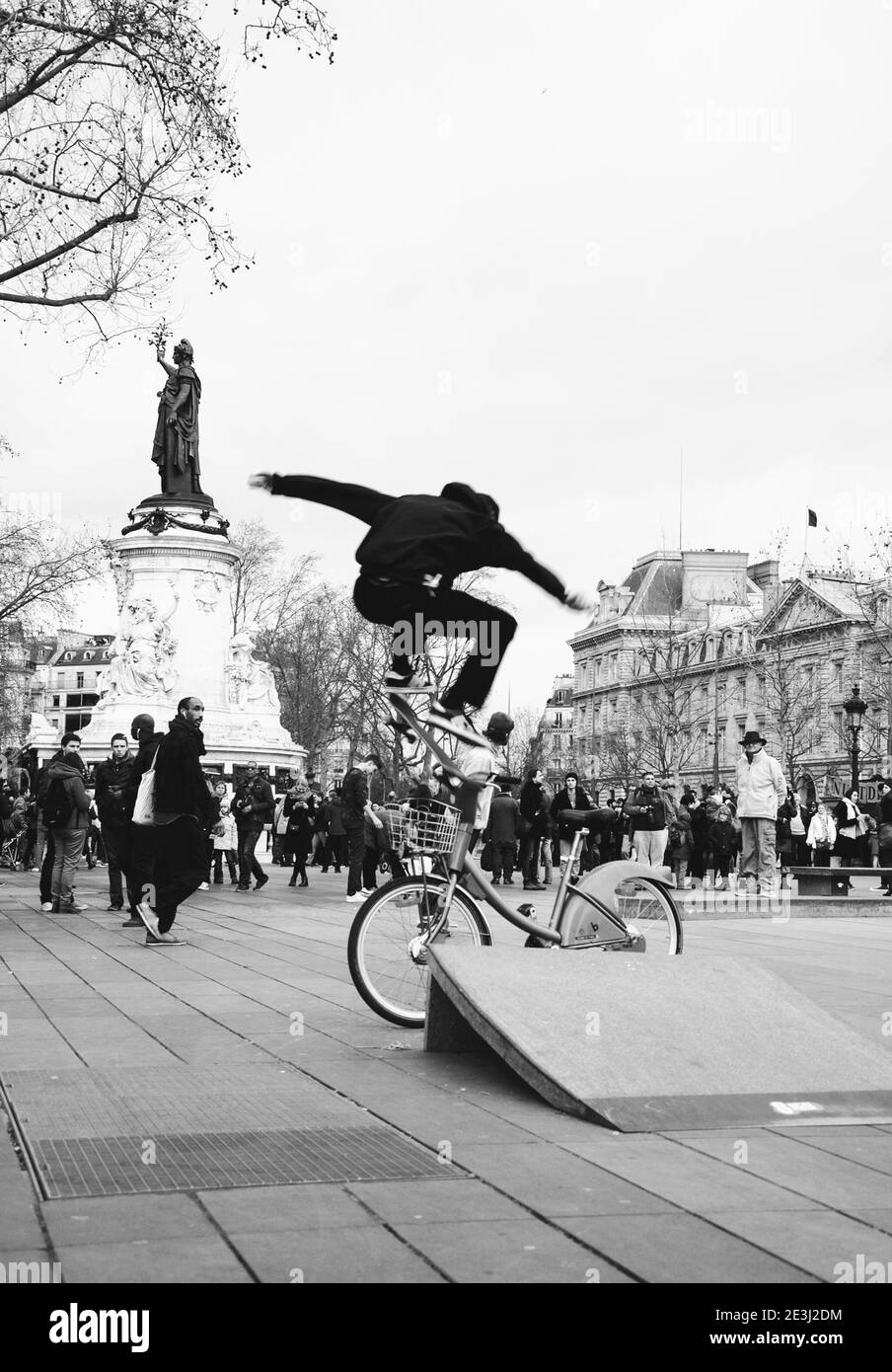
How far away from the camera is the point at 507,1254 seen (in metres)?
3.81

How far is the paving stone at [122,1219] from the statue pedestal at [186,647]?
35655mm

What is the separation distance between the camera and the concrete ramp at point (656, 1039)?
5664mm

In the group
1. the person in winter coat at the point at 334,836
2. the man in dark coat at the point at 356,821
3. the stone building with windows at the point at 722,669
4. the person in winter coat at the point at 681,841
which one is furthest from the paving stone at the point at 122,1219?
the stone building with windows at the point at 722,669

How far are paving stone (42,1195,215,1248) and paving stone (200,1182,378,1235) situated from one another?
0.23 ft

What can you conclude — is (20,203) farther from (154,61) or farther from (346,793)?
(346,793)

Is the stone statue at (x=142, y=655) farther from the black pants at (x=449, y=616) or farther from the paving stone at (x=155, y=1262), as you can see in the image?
the paving stone at (x=155, y=1262)

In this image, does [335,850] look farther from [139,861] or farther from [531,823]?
[139,861]

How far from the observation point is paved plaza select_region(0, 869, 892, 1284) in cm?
378

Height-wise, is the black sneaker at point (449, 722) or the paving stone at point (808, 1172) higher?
the black sneaker at point (449, 722)

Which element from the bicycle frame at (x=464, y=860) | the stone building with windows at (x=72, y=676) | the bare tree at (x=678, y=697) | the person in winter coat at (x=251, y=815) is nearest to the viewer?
the bicycle frame at (x=464, y=860)

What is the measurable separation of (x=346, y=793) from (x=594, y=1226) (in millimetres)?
15497

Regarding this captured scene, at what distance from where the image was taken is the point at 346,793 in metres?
19.5

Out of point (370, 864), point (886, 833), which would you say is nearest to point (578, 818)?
point (370, 864)
